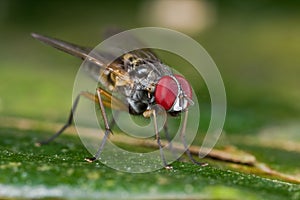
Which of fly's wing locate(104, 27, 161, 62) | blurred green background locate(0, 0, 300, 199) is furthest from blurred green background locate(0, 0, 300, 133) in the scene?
fly's wing locate(104, 27, 161, 62)

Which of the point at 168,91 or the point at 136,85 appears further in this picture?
the point at 136,85

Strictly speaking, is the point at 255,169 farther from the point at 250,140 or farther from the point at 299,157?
the point at 250,140

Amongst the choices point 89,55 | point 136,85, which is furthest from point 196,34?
point 136,85

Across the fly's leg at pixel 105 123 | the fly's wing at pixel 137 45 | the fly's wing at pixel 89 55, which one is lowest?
the fly's leg at pixel 105 123

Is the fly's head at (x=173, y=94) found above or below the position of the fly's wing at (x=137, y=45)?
below

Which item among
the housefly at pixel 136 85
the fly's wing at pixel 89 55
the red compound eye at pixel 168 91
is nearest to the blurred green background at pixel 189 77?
the housefly at pixel 136 85

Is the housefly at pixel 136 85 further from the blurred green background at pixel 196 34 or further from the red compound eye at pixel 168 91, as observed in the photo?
the blurred green background at pixel 196 34

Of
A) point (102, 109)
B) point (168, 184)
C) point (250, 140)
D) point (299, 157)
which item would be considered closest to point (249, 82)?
point (250, 140)

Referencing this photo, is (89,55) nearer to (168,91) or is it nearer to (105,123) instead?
(105,123)
